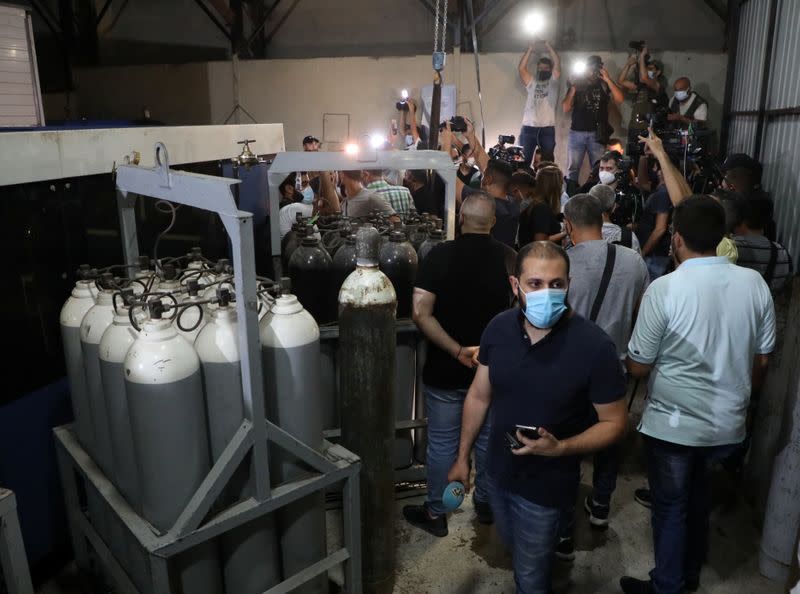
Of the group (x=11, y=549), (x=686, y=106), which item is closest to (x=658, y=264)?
(x=686, y=106)

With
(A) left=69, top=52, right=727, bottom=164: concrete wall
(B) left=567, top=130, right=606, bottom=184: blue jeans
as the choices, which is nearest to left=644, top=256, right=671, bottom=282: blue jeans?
(B) left=567, top=130, right=606, bottom=184: blue jeans

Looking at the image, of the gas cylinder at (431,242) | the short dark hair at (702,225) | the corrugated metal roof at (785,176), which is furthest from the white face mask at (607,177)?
the short dark hair at (702,225)

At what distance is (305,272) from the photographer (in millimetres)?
2898

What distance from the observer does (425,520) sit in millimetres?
3068

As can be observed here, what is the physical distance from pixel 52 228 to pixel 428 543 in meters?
2.29

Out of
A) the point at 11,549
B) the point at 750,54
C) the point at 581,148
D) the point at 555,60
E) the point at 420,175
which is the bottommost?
the point at 11,549

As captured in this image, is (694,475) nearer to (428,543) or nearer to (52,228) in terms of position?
(428,543)

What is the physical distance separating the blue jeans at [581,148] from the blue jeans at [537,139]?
0.32 m

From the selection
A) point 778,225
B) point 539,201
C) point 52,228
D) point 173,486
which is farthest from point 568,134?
point 173,486

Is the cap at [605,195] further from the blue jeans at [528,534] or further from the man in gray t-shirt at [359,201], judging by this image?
the blue jeans at [528,534]

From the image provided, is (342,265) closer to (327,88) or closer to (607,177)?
(607,177)

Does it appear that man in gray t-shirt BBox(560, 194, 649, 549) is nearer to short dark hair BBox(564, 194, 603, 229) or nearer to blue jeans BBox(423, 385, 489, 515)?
short dark hair BBox(564, 194, 603, 229)

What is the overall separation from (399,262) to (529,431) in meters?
1.32

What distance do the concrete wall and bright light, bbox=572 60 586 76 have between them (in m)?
0.13
